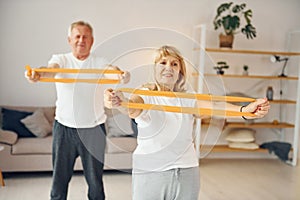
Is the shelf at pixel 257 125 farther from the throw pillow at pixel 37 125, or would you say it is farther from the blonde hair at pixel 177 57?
the blonde hair at pixel 177 57

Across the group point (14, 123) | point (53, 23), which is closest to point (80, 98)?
point (14, 123)

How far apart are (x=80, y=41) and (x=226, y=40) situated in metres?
2.76

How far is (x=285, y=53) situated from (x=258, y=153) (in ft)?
4.67

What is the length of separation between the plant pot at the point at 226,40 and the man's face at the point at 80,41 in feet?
8.79

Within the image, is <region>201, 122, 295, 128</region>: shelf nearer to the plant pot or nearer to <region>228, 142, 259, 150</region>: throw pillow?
<region>228, 142, 259, 150</region>: throw pillow

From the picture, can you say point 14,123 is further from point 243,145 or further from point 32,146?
point 243,145

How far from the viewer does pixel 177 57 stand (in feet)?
6.31

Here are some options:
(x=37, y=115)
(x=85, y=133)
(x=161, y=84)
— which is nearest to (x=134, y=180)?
(x=161, y=84)

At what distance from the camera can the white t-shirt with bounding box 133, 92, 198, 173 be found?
1.88 m

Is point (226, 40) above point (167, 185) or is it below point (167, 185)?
above

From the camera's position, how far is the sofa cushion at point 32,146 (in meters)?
4.27

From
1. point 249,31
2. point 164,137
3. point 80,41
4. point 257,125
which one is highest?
point 249,31

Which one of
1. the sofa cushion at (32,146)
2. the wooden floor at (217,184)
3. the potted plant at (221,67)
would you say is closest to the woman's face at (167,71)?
the wooden floor at (217,184)

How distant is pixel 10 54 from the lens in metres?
4.93
